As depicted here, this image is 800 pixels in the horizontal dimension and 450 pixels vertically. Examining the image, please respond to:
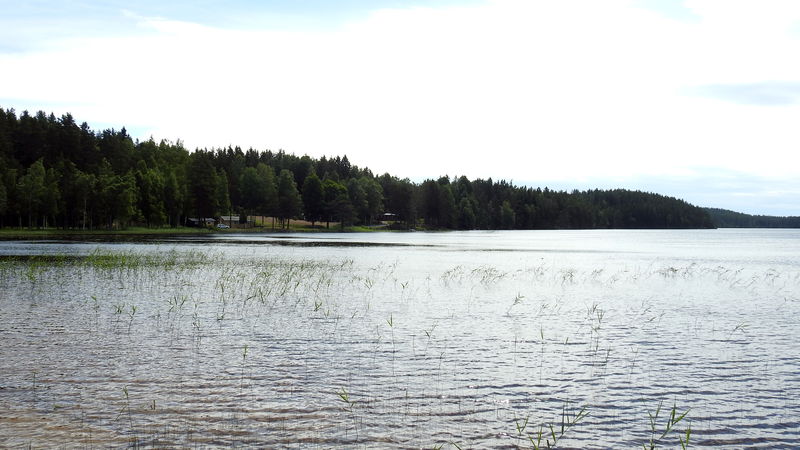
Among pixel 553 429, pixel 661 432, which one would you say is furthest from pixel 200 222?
pixel 661 432

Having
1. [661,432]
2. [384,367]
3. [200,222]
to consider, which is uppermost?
[200,222]

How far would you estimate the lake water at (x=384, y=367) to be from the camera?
43.5 ft

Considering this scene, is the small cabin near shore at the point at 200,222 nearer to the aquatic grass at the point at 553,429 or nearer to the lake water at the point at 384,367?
the lake water at the point at 384,367

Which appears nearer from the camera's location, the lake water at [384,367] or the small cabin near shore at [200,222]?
the lake water at [384,367]

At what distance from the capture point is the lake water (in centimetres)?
1325

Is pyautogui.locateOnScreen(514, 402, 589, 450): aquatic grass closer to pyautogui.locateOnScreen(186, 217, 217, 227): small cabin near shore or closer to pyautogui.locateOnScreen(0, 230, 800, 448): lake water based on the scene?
pyautogui.locateOnScreen(0, 230, 800, 448): lake water

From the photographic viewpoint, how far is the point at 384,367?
61.9 feet

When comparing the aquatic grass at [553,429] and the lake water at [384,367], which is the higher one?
the lake water at [384,367]

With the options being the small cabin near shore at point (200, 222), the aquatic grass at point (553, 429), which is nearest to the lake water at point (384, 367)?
the aquatic grass at point (553, 429)

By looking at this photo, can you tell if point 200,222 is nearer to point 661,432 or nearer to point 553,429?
point 553,429

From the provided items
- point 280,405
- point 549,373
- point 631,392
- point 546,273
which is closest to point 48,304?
point 280,405

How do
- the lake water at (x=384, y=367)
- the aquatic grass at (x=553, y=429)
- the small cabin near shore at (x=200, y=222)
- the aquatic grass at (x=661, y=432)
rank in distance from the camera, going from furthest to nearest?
1. the small cabin near shore at (x=200, y=222)
2. the lake water at (x=384, y=367)
3. the aquatic grass at (x=661, y=432)
4. the aquatic grass at (x=553, y=429)

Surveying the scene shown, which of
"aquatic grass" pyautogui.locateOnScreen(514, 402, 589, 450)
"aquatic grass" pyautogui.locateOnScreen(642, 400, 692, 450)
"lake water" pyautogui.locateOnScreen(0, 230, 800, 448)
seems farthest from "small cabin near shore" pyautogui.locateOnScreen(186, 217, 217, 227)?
"aquatic grass" pyautogui.locateOnScreen(642, 400, 692, 450)

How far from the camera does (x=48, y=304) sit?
97.7ft
